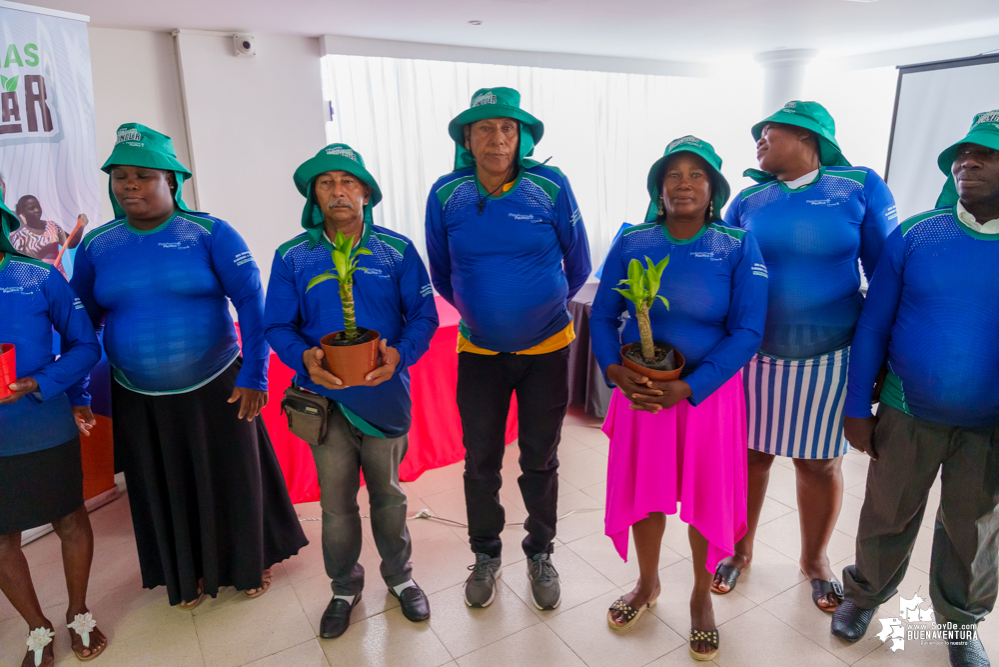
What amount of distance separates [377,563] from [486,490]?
2.17 ft

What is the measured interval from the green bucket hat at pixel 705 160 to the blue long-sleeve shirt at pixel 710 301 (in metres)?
0.08

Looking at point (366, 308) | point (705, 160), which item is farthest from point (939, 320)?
point (366, 308)

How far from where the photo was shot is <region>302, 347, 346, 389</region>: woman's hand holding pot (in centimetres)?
174

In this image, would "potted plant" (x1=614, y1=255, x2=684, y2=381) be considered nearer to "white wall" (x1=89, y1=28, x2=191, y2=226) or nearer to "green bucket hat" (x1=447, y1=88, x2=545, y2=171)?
"green bucket hat" (x1=447, y1=88, x2=545, y2=171)

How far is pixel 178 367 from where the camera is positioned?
2041mm

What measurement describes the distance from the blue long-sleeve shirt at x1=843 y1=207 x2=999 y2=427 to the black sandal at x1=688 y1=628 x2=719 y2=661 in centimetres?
92

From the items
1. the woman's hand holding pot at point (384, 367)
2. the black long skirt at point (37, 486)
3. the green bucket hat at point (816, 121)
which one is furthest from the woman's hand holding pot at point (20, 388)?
the green bucket hat at point (816, 121)

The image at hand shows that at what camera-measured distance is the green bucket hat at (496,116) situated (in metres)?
1.98

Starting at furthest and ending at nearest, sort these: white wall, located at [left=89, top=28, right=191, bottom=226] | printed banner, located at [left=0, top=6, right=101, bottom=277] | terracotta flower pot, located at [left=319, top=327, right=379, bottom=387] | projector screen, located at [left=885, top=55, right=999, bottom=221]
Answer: projector screen, located at [left=885, top=55, right=999, bottom=221]
white wall, located at [left=89, top=28, right=191, bottom=226]
printed banner, located at [left=0, top=6, right=101, bottom=277]
terracotta flower pot, located at [left=319, top=327, right=379, bottom=387]

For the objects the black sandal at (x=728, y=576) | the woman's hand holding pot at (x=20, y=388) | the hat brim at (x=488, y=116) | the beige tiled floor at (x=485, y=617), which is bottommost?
the beige tiled floor at (x=485, y=617)

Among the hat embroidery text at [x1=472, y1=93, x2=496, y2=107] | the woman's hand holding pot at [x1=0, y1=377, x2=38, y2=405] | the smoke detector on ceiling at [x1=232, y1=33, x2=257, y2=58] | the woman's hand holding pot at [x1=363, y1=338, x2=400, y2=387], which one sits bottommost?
the woman's hand holding pot at [x1=0, y1=377, x2=38, y2=405]

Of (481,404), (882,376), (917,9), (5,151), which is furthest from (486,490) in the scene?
(917,9)

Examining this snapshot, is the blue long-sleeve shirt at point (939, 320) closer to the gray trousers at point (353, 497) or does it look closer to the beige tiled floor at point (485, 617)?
the beige tiled floor at point (485, 617)

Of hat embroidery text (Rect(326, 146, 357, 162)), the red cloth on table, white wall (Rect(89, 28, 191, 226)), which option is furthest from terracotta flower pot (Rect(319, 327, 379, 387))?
white wall (Rect(89, 28, 191, 226))
